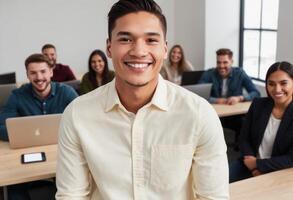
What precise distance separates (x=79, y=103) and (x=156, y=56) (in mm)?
325

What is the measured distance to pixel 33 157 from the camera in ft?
7.29

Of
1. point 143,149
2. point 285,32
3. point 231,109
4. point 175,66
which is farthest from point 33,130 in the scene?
point 285,32

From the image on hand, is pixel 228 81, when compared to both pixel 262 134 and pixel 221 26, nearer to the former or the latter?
pixel 262 134

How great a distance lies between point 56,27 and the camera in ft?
18.8

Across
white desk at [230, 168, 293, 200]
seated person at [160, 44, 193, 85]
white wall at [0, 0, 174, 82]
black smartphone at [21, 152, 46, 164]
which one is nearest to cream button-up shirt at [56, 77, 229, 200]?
white desk at [230, 168, 293, 200]

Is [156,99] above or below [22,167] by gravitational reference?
above

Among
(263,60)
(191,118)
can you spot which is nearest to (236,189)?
(191,118)

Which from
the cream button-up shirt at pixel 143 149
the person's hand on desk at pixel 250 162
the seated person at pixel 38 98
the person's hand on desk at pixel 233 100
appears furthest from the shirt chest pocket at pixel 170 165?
the person's hand on desk at pixel 233 100

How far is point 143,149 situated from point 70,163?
0.85 feet

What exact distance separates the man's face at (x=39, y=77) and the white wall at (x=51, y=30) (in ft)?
9.42

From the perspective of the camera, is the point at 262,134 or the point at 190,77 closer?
the point at 262,134

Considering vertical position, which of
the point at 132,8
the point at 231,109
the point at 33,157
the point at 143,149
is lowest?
the point at 231,109

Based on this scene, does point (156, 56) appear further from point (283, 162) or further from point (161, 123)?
point (283, 162)

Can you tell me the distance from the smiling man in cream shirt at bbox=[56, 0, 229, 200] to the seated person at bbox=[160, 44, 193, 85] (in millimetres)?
3750
